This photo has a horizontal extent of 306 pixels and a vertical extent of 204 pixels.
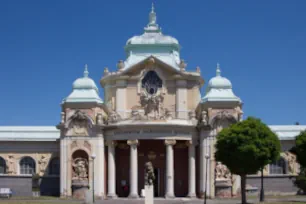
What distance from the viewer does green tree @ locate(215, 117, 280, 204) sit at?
176ft

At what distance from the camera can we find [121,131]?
66.8 m

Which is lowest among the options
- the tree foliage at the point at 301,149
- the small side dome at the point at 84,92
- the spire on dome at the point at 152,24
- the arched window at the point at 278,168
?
the arched window at the point at 278,168

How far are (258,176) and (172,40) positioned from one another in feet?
61.0

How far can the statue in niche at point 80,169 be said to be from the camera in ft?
218

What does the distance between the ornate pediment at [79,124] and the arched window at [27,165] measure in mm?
8697

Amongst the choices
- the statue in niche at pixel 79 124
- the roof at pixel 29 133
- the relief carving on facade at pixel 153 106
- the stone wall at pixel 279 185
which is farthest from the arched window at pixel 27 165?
the stone wall at pixel 279 185

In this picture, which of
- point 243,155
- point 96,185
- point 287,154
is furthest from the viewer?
point 287,154

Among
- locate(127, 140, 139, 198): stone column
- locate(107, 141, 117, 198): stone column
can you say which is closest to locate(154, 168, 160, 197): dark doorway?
locate(127, 140, 139, 198): stone column

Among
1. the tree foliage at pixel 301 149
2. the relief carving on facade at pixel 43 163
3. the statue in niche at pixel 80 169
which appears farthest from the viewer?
the relief carving on facade at pixel 43 163

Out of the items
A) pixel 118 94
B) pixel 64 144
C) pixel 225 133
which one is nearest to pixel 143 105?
pixel 118 94

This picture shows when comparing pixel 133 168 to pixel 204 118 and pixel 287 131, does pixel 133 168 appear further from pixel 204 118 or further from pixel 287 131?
pixel 287 131

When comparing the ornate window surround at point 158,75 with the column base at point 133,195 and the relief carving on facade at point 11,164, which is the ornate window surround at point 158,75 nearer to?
the column base at point 133,195

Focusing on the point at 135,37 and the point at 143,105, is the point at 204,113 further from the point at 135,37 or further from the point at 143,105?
the point at 135,37

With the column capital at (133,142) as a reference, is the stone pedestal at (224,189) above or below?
below
